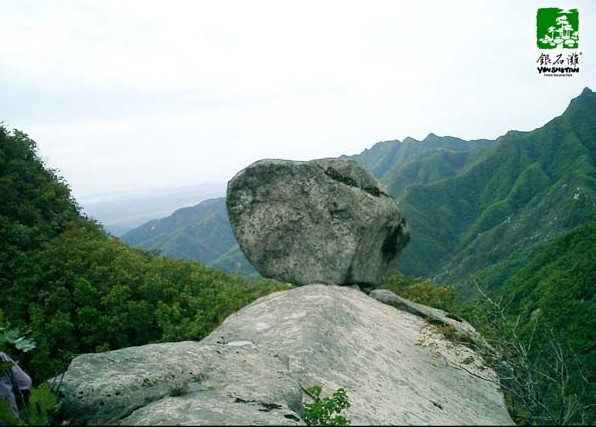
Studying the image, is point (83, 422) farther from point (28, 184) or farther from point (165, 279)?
point (28, 184)

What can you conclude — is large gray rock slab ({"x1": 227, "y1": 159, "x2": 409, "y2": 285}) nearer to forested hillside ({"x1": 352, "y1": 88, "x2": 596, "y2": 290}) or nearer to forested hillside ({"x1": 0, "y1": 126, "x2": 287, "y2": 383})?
forested hillside ({"x1": 0, "y1": 126, "x2": 287, "y2": 383})

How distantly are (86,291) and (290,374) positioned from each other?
50.6 feet

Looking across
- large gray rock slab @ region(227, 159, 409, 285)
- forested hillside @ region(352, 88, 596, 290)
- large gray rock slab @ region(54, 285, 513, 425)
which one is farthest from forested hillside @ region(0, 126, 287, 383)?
forested hillside @ region(352, 88, 596, 290)

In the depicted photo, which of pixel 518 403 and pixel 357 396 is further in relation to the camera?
pixel 518 403

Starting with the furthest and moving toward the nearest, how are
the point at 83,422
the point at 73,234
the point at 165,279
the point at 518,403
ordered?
the point at 73,234 < the point at 165,279 < the point at 518,403 < the point at 83,422

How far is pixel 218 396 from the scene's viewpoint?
19.9 feet

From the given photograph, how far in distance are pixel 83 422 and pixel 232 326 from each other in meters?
4.98

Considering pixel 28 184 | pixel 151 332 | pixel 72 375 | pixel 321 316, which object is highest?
pixel 28 184

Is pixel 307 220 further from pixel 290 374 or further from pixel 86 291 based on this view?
pixel 86 291

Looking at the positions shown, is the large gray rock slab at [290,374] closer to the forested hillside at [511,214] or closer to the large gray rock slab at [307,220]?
the large gray rock slab at [307,220]

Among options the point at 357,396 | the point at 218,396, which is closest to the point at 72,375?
the point at 218,396

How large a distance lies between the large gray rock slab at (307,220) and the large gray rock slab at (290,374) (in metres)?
2.85

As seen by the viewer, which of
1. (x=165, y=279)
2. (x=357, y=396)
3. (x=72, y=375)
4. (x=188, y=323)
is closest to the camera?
(x=72, y=375)

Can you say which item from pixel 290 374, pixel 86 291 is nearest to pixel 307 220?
pixel 290 374
